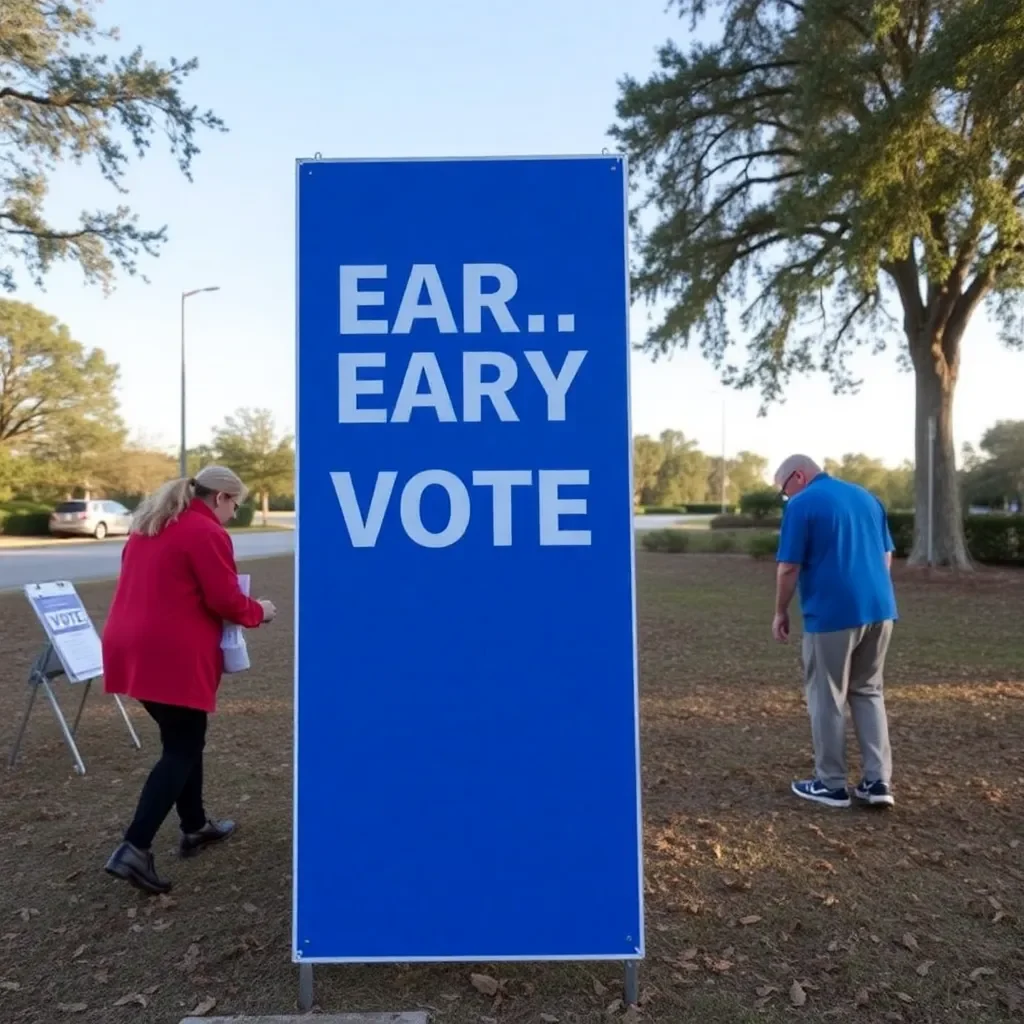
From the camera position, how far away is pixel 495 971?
126 inches

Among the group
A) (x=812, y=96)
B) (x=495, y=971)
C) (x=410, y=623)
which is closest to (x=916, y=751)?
(x=495, y=971)

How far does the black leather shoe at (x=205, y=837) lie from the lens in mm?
4246

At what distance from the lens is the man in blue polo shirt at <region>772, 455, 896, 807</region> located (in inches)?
185

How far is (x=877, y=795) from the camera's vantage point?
15.6ft

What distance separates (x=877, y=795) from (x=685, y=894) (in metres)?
1.48

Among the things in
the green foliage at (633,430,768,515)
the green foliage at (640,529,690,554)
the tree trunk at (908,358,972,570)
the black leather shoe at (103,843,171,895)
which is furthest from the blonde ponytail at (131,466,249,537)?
the green foliage at (633,430,768,515)

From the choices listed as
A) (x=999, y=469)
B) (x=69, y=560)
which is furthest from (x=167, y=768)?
(x=999, y=469)

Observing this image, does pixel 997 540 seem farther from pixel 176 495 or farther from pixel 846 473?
pixel 846 473

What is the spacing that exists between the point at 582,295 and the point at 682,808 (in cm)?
293

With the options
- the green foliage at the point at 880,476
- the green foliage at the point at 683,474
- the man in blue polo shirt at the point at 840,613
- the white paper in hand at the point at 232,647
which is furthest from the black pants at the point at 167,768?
the green foliage at the point at 683,474

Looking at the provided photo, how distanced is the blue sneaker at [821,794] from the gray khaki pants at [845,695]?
0.03 meters

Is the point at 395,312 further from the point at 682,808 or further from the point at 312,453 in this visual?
the point at 682,808

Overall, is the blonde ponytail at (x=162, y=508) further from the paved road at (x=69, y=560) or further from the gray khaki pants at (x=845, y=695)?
the paved road at (x=69, y=560)

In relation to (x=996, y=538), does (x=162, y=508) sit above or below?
above
